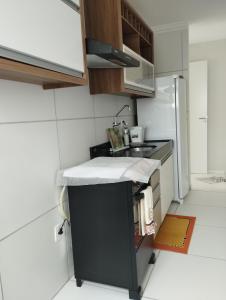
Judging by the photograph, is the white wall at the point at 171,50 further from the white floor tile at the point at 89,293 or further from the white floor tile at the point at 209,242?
the white floor tile at the point at 89,293

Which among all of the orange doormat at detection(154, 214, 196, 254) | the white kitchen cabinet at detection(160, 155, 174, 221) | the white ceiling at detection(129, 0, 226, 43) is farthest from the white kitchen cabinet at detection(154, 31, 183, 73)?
the orange doormat at detection(154, 214, 196, 254)

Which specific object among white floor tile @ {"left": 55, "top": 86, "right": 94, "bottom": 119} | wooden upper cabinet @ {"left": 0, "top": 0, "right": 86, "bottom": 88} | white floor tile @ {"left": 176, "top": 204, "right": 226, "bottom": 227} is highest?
wooden upper cabinet @ {"left": 0, "top": 0, "right": 86, "bottom": 88}

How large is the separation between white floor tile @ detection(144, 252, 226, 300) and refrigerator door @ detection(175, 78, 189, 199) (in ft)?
4.06

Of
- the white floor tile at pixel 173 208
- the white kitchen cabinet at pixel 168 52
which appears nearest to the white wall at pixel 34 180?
the white floor tile at pixel 173 208

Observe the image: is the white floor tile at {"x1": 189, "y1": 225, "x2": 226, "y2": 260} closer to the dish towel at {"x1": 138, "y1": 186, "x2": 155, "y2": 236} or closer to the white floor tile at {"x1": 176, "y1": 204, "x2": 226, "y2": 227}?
the white floor tile at {"x1": 176, "y1": 204, "x2": 226, "y2": 227}

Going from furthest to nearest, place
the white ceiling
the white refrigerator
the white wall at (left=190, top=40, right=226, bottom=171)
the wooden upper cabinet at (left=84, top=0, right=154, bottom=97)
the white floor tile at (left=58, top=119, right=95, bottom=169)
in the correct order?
the white wall at (left=190, top=40, right=226, bottom=171) → the white refrigerator → the white ceiling → the wooden upper cabinet at (left=84, top=0, right=154, bottom=97) → the white floor tile at (left=58, top=119, right=95, bottom=169)

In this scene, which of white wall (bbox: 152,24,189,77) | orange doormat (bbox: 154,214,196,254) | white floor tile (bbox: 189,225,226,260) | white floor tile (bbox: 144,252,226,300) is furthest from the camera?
white wall (bbox: 152,24,189,77)

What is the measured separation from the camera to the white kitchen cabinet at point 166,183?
2.47 meters

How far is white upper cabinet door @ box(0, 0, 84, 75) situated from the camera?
3.00ft

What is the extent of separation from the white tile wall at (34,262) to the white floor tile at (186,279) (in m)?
0.63

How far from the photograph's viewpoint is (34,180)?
Answer: 1.47 m

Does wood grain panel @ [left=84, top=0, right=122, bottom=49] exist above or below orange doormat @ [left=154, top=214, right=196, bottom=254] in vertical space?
above

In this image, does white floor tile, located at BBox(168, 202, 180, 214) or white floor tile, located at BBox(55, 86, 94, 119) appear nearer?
white floor tile, located at BBox(55, 86, 94, 119)

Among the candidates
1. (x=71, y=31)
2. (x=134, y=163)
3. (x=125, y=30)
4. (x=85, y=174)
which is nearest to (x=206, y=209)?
(x=134, y=163)
